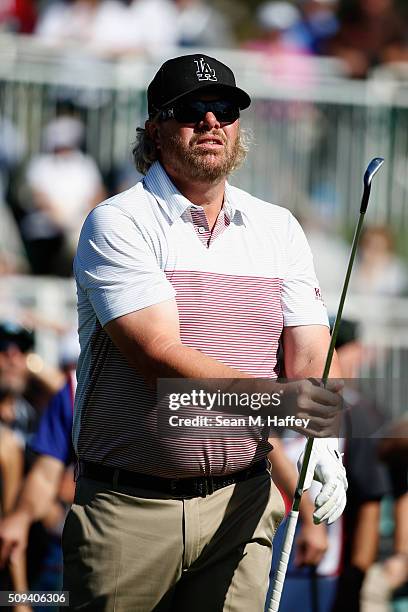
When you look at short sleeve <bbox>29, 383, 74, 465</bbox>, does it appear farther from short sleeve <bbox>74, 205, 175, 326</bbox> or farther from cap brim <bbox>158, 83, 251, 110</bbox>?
cap brim <bbox>158, 83, 251, 110</bbox>

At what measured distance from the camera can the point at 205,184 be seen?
3846mm

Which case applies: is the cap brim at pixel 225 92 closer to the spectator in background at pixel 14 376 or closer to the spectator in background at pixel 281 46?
the spectator in background at pixel 14 376

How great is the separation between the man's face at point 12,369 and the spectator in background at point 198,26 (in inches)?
159

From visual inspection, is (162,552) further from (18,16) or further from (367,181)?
(18,16)

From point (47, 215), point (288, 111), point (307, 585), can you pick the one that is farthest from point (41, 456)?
point (288, 111)

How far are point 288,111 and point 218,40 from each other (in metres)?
1.94

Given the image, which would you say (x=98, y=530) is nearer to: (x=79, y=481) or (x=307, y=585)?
(x=79, y=481)

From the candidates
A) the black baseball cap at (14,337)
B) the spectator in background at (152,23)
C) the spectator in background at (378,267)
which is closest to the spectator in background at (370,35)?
the spectator in background at (152,23)

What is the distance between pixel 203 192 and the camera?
3.87 m

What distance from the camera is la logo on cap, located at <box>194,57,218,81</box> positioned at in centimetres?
383

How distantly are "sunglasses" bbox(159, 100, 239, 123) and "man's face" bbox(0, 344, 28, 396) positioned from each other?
3.31 meters

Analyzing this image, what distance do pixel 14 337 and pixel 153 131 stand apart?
3.05 metres

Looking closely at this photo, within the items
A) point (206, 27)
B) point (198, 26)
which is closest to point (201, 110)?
point (198, 26)

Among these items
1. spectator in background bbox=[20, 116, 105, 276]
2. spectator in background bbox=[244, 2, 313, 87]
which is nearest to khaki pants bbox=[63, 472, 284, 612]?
spectator in background bbox=[20, 116, 105, 276]
